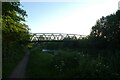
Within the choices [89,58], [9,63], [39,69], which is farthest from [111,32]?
[39,69]

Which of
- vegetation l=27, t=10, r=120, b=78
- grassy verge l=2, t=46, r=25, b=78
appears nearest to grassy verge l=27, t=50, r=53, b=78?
vegetation l=27, t=10, r=120, b=78

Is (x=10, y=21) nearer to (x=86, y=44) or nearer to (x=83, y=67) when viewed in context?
(x=83, y=67)

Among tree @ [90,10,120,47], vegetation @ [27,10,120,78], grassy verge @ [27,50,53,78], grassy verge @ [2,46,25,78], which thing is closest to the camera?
vegetation @ [27,10,120,78]

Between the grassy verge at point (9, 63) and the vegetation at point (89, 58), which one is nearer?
the vegetation at point (89, 58)

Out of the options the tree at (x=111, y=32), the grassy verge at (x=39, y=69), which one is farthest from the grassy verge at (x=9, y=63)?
the tree at (x=111, y=32)

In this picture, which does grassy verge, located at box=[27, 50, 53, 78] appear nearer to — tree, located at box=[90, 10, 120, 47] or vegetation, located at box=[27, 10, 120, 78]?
vegetation, located at box=[27, 10, 120, 78]

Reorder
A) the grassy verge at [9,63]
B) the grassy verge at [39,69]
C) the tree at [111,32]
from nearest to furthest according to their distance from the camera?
the grassy verge at [39,69]
the grassy verge at [9,63]
the tree at [111,32]

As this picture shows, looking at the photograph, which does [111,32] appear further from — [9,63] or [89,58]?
[89,58]

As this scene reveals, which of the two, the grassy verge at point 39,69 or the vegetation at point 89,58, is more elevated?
the vegetation at point 89,58

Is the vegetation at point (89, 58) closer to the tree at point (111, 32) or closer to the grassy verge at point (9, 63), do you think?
the tree at point (111, 32)

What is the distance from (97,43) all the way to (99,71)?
34060 millimetres

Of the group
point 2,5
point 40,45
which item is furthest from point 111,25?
point 40,45

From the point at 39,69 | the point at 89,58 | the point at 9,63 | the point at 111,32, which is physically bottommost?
the point at 9,63

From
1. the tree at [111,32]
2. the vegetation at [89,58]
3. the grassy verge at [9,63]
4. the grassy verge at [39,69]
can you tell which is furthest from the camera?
the tree at [111,32]
